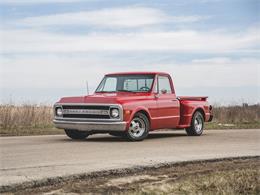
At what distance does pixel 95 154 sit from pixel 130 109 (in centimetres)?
323

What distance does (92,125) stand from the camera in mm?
14805

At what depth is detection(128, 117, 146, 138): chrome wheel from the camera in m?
15.0

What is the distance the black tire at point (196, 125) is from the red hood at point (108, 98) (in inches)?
91.7

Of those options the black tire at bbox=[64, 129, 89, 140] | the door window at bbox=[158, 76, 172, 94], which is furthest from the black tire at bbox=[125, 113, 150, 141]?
the black tire at bbox=[64, 129, 89, 140]

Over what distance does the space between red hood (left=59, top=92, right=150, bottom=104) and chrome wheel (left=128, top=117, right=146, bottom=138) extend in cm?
58

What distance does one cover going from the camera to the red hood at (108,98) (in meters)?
14.8

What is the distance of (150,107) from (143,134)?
780mm

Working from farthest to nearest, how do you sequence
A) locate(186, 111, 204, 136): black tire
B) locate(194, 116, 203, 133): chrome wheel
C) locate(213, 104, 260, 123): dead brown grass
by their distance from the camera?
locate(213, 104, 260, 123): dead brown grass, locate(194, 116, 203, 133): chrome wheel, locate(186, 111, 204, 136): black tire

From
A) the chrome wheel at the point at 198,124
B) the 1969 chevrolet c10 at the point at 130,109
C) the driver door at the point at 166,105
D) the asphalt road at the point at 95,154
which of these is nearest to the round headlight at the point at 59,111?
the 1969 chevrolet c10 at the point at 130,109

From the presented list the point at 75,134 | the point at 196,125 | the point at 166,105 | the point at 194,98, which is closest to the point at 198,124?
the point at 196,125

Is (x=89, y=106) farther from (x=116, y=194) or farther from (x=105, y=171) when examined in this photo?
(x=116, y=194)

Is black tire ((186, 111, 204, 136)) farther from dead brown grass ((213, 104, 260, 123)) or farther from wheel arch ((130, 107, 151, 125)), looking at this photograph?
dead brown grass ((213, 104, 260, 123))

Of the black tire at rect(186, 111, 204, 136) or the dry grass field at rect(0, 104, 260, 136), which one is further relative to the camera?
the dry grass field at rect(0, 104, 260, 136)

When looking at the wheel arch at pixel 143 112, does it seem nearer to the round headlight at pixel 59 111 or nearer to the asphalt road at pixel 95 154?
the asphalt road at pixel 95 154
